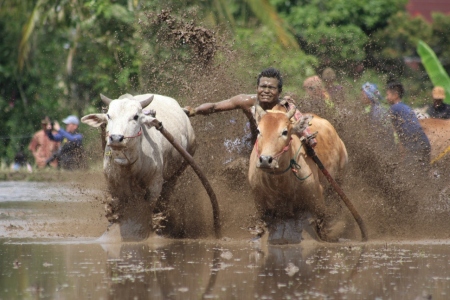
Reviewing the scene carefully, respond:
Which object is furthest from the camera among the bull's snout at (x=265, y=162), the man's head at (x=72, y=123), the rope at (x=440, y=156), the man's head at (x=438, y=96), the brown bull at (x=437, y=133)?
the man's head at (x=72, y=123)

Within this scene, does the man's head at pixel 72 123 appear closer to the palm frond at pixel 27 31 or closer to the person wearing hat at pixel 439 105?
the palm frond at pixel 27 31

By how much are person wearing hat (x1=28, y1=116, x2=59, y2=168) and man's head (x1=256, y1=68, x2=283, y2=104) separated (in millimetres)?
10581

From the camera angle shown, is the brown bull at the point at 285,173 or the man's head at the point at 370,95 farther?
the man's head at the point at 370,95

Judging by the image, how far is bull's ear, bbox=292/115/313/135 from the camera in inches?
358

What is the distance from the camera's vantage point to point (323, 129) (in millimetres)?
10406

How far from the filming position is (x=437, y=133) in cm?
1355

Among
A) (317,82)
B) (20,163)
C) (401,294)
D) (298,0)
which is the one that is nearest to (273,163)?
(401,294)

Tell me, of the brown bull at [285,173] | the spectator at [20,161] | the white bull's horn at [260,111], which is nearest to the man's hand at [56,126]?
the spectator at [20,161]

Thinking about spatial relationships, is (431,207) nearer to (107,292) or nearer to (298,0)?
(107,292)

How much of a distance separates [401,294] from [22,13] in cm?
1670

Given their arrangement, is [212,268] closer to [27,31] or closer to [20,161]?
[27,31]

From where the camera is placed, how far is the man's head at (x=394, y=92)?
43.6 ft

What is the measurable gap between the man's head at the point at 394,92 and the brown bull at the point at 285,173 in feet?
11.2

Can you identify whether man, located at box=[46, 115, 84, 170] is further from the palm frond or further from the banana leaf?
the banana leaf
